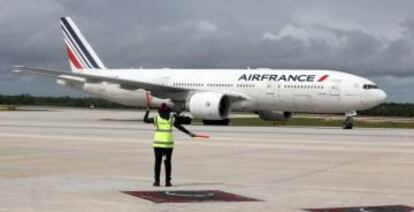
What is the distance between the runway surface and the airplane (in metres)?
15.1

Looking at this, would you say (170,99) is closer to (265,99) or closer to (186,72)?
(186,72)

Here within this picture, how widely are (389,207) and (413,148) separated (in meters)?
13.8

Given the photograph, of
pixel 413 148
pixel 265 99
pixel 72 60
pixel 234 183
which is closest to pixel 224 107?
pixel 265 99

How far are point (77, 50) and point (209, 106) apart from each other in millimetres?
16453

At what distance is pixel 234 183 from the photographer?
1370 centimetres

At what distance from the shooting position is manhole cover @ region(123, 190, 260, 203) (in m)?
11.2

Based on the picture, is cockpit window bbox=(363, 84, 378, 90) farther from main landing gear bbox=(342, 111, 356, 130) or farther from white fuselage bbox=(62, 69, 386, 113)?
main landing gear bbox=(342, 111, 356, 130)

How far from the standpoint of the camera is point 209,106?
42.2 metres

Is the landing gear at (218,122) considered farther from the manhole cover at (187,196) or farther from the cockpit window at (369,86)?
the manhole cover at (187,196)

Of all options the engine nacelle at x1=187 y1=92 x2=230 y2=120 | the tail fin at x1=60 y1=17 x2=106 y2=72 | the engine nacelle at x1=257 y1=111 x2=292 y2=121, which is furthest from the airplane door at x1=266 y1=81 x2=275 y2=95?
the tail fin at x1=60 y1=17 x2=106 y2=72

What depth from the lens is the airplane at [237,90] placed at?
41.0 meters

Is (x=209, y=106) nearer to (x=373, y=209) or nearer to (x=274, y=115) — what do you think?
(x=274, y=115)

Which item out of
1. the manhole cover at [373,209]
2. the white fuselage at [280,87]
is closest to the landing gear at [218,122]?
the white fuselage at [280,87]

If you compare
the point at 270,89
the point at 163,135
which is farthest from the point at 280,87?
the point at 163,135
